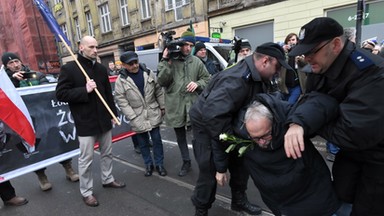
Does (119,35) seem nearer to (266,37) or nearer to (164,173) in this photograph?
(266,37)

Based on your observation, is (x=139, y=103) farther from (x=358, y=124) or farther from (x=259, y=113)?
(x=358, y=124)

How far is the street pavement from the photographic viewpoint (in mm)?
2986

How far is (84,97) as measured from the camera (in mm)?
3002

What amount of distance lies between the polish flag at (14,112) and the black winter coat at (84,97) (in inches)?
22.7

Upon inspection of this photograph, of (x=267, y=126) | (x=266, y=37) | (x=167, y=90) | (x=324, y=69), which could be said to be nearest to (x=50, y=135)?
(x=167, y=90)

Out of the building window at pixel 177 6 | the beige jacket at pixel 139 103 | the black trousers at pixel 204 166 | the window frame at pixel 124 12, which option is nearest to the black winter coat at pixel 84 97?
the beige jacket at pixel 139 103

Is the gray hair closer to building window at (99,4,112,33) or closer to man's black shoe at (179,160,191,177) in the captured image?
man's black shoe at (179,160,191,177)

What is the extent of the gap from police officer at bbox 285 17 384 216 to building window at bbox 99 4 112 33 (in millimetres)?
21672

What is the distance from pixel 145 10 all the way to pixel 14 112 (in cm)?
1604

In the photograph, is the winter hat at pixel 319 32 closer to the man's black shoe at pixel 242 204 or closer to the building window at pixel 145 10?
the man's black shoe at pixel 242 204

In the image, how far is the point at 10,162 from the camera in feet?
10.8

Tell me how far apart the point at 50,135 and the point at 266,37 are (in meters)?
10.3

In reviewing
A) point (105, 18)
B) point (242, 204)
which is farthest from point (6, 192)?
point (105, 18)

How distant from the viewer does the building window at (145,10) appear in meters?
17.4
